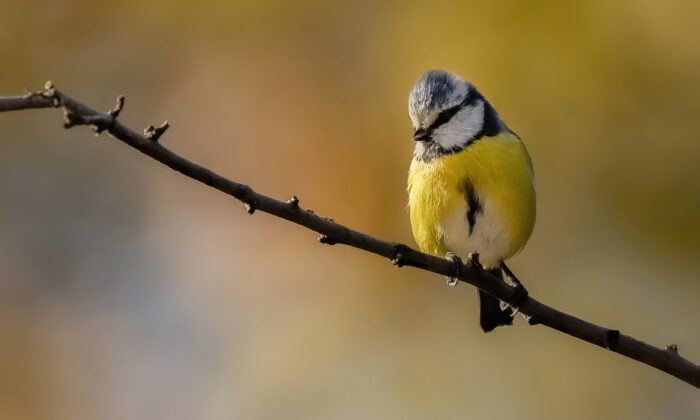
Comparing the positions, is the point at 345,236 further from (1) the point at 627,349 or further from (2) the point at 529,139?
(2) the point at 529,139

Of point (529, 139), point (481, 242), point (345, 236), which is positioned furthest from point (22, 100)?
point (529, 139)

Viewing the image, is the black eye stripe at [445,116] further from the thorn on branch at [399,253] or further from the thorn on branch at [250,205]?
the thorn on branch at [250,205]

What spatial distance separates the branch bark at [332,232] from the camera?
1.47m

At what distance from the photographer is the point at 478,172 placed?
2.90 m

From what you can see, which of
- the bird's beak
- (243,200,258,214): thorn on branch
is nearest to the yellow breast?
the bird's beak

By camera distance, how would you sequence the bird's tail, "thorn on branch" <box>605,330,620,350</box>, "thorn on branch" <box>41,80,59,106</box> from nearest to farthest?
"thorn on branch" <box>41,80,59,106</box>
"thorn on branch" <box>605,330,620,350</box>
the bird's tail

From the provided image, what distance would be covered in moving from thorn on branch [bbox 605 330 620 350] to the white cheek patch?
111 centimetres

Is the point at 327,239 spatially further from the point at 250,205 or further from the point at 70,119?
the point at 70,119

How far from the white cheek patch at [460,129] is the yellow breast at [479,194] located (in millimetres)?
57

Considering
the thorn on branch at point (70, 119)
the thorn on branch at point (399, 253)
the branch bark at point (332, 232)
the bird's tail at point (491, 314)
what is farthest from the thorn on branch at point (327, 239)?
the bird's tail at point (491, 314)

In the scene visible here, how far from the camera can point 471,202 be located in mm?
2918

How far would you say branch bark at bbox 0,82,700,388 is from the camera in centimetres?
147

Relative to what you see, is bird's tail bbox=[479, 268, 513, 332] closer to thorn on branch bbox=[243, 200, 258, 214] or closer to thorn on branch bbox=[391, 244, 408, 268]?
thorn on branch bbox=[391, 244, 408, 268]

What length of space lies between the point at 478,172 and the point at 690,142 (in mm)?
2422
